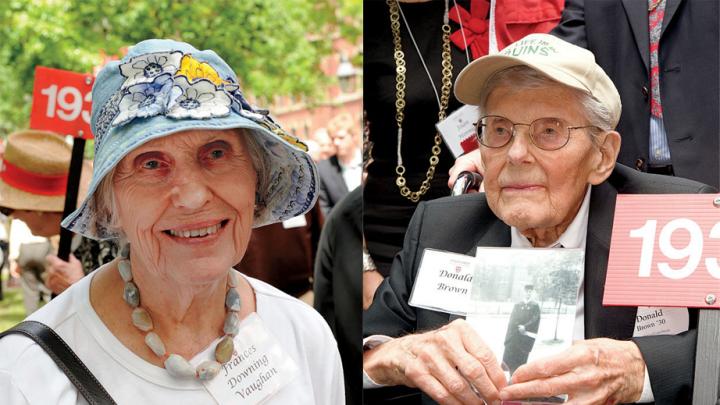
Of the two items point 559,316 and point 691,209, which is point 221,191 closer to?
point 559,316

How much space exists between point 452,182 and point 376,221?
225 mm

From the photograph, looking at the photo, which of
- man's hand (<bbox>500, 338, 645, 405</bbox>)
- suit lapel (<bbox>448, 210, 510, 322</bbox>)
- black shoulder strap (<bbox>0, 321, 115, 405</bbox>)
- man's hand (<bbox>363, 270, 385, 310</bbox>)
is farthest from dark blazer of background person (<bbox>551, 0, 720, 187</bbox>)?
black shoulder strap (<bbox>0, 321, 115, 405</bbox>)

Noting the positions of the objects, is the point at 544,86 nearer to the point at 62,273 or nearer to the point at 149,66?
the point at 149,66

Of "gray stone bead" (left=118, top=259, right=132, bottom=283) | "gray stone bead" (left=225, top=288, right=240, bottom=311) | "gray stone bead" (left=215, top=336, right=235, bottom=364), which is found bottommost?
"gray stone bead" (left=215, top=336, right=235, bottom=364)

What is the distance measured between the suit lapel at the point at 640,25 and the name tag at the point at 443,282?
0.64 m

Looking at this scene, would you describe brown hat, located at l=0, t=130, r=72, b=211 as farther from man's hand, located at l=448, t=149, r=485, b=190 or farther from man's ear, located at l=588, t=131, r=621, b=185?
man's ear, located at l=588, t=131, r=621, b=185

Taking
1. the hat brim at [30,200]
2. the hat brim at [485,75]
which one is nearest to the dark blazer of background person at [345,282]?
the hat brim at [485,75]

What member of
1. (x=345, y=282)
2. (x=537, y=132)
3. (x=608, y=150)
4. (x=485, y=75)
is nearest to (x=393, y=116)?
(x=485, y=75)

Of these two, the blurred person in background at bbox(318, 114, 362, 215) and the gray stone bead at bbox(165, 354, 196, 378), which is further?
the blurred person in background at bbox(318, 114, 362, 215)

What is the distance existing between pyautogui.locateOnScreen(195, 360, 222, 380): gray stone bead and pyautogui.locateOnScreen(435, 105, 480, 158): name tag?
0.80 m

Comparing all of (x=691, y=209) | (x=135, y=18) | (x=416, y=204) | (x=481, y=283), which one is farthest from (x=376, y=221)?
(x=135, y=18)

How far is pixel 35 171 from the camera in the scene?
5438mm

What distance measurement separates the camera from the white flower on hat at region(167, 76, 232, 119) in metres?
2.10

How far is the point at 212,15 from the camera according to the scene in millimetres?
15484
